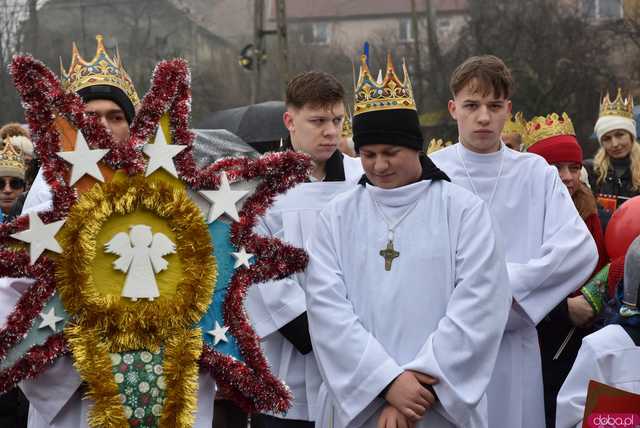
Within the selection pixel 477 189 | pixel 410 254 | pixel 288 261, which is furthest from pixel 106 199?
pixel 477 189

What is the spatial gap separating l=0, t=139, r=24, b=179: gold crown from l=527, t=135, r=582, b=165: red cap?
4.08 meters

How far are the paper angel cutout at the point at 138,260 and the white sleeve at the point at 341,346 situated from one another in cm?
74

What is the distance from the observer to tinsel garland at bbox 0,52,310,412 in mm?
3740

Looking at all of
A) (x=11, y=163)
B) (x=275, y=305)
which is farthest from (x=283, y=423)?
(x=11, y=163)

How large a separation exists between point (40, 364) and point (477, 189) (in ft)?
8.61

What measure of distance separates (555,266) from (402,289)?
1.14 m

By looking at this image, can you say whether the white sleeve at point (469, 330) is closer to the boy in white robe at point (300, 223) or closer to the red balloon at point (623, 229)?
the red balloon at point (623, 229)

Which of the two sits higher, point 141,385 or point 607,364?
point 141,385

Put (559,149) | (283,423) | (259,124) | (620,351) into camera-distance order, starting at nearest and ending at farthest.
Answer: (620,351), (283,423), (559,149), (259,124)

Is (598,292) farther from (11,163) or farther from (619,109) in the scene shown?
(11,163)

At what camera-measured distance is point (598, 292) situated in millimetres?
5734

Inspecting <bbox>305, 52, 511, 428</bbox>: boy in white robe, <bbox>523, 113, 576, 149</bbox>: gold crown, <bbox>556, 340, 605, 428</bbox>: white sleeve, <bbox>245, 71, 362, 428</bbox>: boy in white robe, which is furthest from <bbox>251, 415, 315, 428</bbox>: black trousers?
<bbox>523, 113, 576, 149</bbox>: gold crown

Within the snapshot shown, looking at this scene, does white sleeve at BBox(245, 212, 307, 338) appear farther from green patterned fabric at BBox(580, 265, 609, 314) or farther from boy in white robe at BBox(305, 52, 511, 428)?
green patterned fabric at BBox(580, 265, 609, 314)

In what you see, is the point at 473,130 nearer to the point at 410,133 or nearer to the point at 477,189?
the point at 477,189
